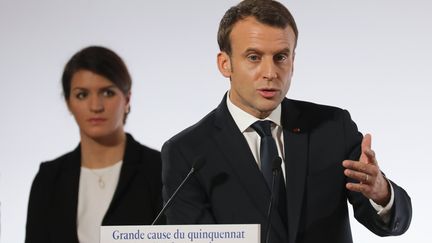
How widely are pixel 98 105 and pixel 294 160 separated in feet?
4.05

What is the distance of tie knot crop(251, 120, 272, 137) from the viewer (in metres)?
2.84

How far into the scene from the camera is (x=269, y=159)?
2771 mm

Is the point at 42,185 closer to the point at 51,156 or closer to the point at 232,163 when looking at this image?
the point at 51,156

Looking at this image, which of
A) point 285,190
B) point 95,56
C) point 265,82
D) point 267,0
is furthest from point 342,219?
point 95,56

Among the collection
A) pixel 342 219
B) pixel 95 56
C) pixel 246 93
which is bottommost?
pixel 342 219

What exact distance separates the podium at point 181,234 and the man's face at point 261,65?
0.75 metres

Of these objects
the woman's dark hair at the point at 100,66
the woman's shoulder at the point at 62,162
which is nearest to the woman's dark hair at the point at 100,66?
the woman's dark hair at the point at 100,66

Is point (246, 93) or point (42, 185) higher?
point (246, 93)

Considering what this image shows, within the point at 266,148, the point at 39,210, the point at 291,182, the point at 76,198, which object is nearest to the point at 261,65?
the point at 266,148

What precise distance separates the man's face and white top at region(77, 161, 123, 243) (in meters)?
0.98

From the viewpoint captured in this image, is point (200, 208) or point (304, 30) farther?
point (304, 30)

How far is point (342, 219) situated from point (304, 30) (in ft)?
4.37

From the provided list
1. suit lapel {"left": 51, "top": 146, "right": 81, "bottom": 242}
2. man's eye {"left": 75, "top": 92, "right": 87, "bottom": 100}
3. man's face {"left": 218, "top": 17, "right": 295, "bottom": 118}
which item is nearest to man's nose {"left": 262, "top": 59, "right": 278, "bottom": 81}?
man's face {"left": 218, "top": 17, "right": 295, "bottom": 118}

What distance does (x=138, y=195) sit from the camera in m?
3.56
